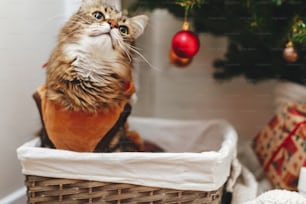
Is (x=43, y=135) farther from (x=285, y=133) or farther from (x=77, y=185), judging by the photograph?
(x=285, y=133)

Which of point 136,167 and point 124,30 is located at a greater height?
point 124,30

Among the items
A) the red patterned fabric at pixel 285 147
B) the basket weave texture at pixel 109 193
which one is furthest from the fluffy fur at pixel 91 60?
the red patterned fabric at pixel 285 147

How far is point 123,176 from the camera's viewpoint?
681mm

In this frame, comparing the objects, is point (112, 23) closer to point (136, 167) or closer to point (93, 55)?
point (93, 55)

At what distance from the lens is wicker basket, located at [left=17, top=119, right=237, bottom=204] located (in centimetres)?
67

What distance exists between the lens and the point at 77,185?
27.4 inches

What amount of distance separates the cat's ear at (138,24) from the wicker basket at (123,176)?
0.22 metres

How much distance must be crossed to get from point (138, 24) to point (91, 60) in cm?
12

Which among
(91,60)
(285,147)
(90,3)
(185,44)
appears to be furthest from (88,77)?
(285,147)

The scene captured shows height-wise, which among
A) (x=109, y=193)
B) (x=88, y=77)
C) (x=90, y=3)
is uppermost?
(x=90, y=3)

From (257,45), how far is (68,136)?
0.55 m

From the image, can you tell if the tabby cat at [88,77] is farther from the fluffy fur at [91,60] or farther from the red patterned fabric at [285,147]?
the red patterned fabric at [285,147]

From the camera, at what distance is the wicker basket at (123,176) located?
0.67 meters

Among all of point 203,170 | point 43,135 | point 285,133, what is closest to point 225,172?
point 203,170
